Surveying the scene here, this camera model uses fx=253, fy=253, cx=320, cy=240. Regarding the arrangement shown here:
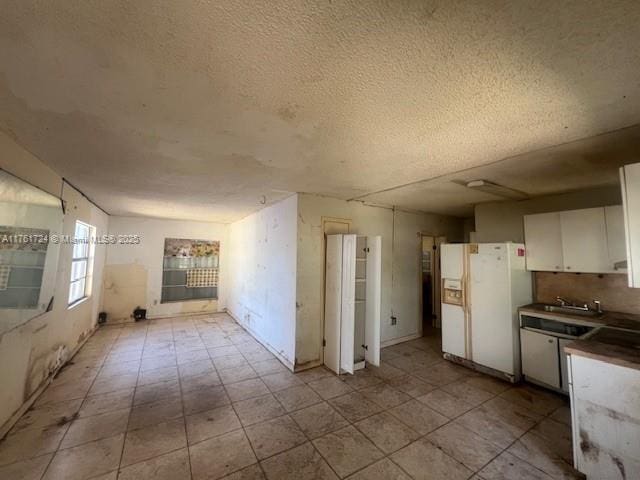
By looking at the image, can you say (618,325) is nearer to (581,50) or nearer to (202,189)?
(581,50)

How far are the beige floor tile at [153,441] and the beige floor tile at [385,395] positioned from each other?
185 cm

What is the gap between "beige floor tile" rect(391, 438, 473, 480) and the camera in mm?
1812

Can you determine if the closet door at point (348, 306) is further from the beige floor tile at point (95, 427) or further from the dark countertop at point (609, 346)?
the beige floor tile at point (95, 427)

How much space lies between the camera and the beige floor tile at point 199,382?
2.98 m

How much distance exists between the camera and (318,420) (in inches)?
94.7

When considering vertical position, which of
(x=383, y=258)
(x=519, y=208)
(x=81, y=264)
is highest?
(x=519, y=208)

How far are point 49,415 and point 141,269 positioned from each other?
396 cm

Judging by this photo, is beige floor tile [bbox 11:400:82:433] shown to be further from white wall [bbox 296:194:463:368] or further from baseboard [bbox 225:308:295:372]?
white wall [bbox 296:194:463:368]

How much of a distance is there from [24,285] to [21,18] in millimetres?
2321

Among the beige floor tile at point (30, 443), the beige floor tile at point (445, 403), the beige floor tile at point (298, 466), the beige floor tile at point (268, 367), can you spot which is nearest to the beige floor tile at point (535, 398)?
the beige floor tile at point (445, 403)

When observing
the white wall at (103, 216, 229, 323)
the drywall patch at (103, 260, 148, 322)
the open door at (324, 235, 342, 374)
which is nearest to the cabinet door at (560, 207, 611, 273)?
the open door at (324, 235, 342, 374)

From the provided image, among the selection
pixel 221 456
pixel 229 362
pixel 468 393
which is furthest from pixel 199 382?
pixel 468 393

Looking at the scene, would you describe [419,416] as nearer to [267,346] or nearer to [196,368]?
[267,346]

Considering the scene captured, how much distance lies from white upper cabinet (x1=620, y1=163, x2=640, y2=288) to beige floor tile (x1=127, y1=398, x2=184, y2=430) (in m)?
3.93
